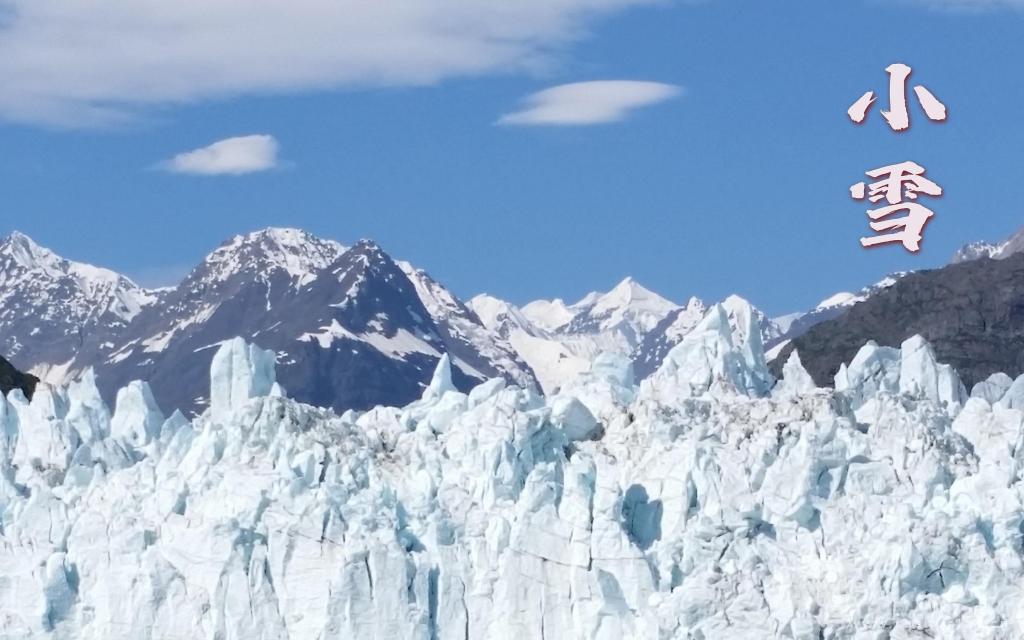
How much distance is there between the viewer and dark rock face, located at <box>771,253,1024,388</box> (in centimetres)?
17600

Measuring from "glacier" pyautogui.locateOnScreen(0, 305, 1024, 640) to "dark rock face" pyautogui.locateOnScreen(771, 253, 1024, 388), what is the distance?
98.5 meters

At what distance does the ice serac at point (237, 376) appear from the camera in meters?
80.0

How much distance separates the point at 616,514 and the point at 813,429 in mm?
7002

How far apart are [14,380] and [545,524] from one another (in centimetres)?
9550

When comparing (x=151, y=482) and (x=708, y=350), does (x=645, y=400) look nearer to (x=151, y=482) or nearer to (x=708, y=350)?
(x=708, y=350)

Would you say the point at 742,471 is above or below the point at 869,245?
below

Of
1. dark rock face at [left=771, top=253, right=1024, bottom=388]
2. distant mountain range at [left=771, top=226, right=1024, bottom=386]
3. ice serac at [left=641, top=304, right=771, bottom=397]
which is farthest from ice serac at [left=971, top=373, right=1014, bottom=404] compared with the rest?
distant mountain range at [left=771, top=226, right=1024, bottom=386]

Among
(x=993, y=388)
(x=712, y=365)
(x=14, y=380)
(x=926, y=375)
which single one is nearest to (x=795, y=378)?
(x=712, y=365)

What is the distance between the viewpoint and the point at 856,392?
251 feet

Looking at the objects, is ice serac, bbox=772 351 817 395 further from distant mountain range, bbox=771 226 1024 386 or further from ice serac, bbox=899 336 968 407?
distant mountain range, bbox=771 226 1024 386

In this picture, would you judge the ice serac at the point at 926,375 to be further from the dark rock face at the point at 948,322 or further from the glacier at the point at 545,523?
the dark rock face at the point at 948,322

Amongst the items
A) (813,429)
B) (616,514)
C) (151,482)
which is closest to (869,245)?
(813,429)

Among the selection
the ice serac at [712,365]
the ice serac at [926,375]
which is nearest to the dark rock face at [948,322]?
the ice serac at [926,375]

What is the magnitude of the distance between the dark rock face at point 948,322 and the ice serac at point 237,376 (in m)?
93.4
